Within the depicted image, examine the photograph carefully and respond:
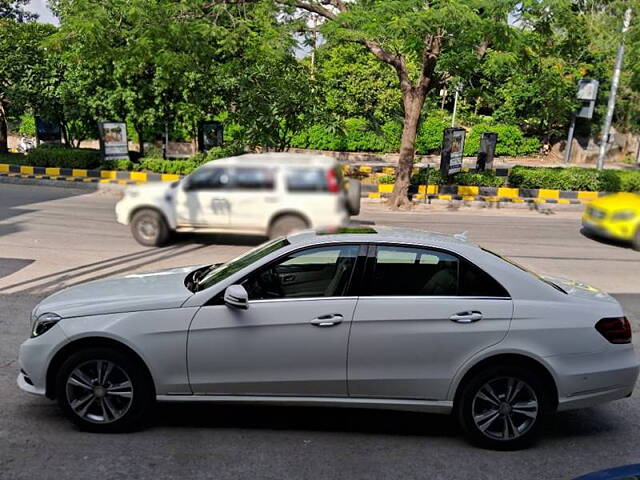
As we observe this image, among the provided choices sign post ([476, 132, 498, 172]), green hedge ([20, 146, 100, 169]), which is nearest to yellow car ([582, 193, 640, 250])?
sign post ([476, 132, 498, 172])

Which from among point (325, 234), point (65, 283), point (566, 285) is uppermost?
point (325, 234)

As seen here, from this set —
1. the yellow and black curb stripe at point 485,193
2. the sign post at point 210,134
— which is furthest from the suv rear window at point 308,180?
the sign post at point 210,134

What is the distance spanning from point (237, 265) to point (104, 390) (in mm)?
1302

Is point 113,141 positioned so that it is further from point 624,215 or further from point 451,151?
point 624,215

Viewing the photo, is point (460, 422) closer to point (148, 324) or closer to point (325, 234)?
point (325, 234)

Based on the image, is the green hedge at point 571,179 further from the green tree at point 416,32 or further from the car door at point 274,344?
the car door at point 274,344

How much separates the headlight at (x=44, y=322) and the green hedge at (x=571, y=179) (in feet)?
62.2

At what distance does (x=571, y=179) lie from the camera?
21.1 metres

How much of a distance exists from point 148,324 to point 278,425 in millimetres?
1254

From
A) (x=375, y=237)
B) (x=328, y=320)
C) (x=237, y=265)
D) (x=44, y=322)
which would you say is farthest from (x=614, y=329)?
(x=44, y=322)

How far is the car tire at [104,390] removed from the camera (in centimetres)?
456

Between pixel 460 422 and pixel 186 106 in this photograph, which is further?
pixel 186 106

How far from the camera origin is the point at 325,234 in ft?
16.4

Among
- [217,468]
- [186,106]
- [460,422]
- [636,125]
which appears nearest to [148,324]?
[217,468]
